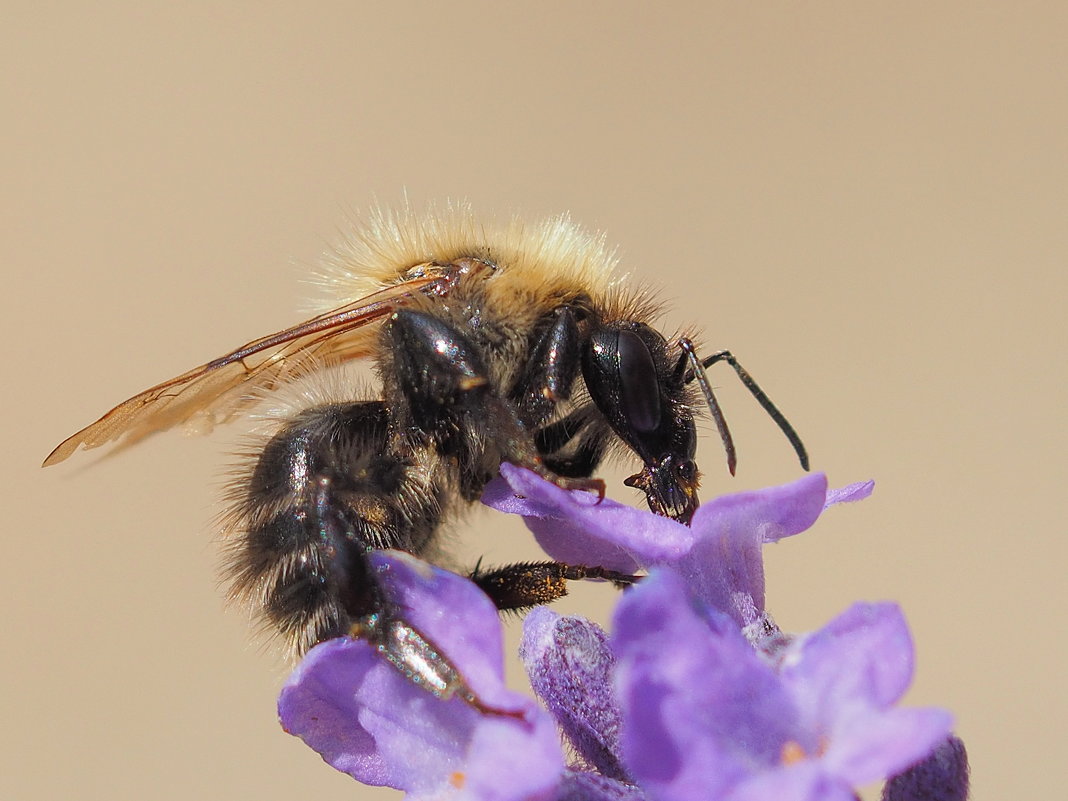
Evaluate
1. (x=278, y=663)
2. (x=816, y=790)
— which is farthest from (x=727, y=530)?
(x=278, y=663)

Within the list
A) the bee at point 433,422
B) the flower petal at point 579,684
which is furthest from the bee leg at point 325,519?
the flower petal at point 579,684

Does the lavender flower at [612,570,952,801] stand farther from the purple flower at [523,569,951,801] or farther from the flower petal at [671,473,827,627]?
the flower petal at [671,473,827,627]

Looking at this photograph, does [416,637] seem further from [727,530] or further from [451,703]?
[727,530]

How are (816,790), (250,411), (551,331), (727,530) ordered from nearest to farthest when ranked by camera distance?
1. (816,790)
2. (727,530)
3. (551,331)
4. (250,411)

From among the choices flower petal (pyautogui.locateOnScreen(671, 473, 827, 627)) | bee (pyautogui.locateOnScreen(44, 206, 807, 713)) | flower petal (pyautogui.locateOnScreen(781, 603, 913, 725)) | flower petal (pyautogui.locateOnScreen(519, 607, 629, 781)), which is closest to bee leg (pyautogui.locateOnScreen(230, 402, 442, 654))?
bee (pyautogui.locateOnScreen(44, 206, 807, 713))

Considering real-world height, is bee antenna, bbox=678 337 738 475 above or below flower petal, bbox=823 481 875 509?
above

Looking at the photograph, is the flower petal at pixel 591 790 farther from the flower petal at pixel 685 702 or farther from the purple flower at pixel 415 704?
the flower petal at pixel 685 702
